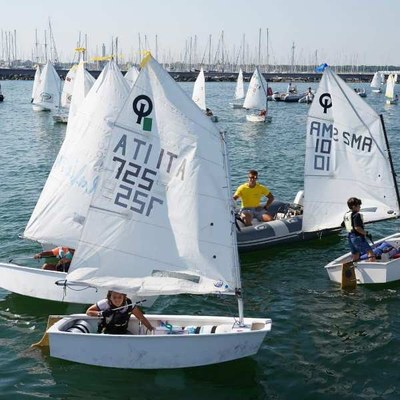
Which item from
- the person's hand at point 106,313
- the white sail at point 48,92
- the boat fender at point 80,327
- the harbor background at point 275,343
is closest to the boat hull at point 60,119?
the white sail at point 48,92

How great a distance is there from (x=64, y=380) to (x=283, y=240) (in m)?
9.93

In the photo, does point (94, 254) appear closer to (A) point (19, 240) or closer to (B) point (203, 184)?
(B) point (203, 184)

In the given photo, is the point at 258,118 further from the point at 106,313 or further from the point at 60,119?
the point at 106,313

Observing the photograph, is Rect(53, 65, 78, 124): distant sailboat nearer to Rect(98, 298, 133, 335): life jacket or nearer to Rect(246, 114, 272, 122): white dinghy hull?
Rect(246, 114, 272, 122): white dinghy hull

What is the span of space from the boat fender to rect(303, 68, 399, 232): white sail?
8550 millimetres

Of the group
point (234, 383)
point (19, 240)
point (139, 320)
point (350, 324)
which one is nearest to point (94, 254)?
point (139, 320)

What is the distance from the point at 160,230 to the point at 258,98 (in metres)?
53.9

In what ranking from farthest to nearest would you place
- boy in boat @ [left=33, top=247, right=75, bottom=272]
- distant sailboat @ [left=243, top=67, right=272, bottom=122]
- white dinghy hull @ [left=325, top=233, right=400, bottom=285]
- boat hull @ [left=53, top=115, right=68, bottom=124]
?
distant sailboat @ [left=243, top=67, right=272, bottom=122] → boat hull @ [left=53, top=115, right=68, bottom=124] → white dinghy hull @ [left=325, top=233, right=400, bottom=285] → boy in boat @ [left=33, top=247, right=75, bottom=272]

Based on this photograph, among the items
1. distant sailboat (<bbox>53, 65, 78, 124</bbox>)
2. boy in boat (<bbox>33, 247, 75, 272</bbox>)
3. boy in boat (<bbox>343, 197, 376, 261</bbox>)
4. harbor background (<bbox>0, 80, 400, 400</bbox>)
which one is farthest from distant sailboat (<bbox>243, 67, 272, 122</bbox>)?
boy in boat (<bbox>33, 247, 75, 272</bbox>)

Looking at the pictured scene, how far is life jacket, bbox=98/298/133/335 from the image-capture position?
11695 mm

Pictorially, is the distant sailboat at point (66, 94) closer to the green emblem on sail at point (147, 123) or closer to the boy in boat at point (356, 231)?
the boy in boat at point (356, 231)

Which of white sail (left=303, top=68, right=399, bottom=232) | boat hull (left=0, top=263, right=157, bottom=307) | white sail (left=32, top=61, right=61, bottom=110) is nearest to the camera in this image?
boat hull (left=0, top=263, right=157, bottom=307)

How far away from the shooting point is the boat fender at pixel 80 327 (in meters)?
11.8

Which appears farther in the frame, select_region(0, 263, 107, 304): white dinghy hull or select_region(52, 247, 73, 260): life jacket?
select_region(52, 247, 73, 260): life jacket
